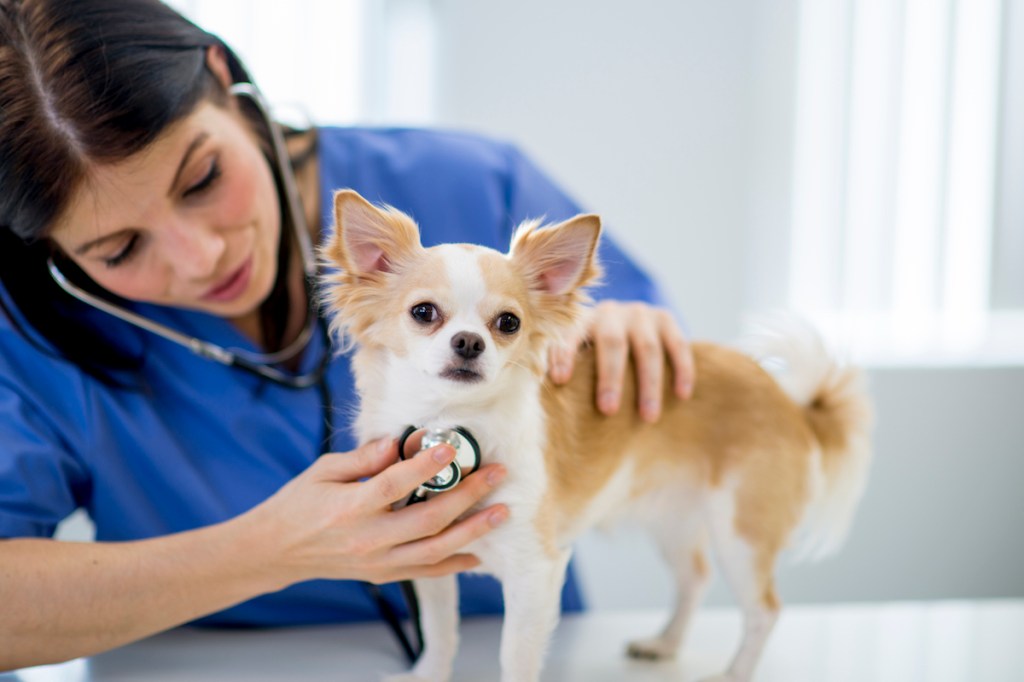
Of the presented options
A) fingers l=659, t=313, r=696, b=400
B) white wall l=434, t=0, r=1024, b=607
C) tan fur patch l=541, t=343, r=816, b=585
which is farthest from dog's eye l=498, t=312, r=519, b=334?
white wall l=434, t=0, r=1024, b=607

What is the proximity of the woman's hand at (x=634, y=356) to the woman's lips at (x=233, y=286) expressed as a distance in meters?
0.50

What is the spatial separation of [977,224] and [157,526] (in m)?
2.70

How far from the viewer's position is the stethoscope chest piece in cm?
98

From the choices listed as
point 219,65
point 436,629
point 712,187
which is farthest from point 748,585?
point 712,187

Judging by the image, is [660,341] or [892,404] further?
[892,404]

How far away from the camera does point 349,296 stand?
979mm

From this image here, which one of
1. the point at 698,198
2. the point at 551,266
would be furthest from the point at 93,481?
the point at 698,198

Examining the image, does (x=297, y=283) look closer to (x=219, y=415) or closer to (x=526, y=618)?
(x=219, y=415)

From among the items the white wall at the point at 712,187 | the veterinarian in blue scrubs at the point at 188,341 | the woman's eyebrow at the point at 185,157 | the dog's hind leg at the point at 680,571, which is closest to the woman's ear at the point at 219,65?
the veterinarian in blue scrubs at the point at 188,341

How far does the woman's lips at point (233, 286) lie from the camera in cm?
130

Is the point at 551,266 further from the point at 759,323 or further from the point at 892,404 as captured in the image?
the point at 892,404

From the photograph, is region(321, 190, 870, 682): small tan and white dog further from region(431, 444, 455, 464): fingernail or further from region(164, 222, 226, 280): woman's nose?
region(164, 222, 226, 280): woman's nose

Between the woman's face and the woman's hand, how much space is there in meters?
0.50

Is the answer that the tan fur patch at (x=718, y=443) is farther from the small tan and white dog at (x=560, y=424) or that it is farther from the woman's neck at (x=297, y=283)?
the woman's neck at (x=297, y=283)
